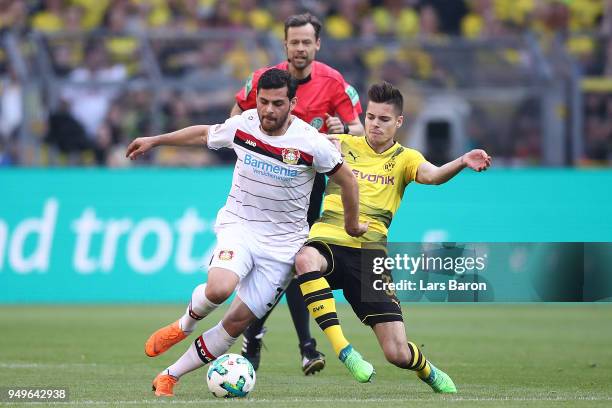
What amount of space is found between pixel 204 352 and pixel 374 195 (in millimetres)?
1544

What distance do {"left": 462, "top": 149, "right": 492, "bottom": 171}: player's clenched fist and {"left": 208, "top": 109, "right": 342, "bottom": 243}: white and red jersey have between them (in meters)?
0.79

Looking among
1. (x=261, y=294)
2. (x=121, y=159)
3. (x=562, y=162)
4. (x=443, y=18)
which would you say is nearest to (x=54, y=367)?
(x=261, y=294)

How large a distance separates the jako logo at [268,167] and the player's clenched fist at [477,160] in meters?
1.07

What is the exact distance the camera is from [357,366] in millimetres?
7320

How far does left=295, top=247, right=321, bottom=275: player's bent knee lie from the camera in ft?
25.1

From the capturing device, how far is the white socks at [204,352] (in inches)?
296

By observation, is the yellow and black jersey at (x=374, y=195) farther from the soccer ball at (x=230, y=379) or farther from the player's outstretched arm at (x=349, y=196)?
the soccer ball at (x=230, y=379)

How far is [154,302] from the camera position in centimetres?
1512

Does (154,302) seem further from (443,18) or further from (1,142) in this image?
(443,18)

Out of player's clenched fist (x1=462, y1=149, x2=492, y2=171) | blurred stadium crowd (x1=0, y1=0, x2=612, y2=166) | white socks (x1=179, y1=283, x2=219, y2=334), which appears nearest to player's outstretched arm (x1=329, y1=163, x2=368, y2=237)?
player's clenched fist (x1=462, y1=149, x2=492, y2=171)

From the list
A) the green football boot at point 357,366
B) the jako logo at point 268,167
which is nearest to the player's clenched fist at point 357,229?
the jako logo at point 268,167

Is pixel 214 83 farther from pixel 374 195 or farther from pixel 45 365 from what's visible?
pixel 374 195

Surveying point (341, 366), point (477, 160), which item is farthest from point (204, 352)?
point (341, 366)

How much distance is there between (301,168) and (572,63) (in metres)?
9.71
